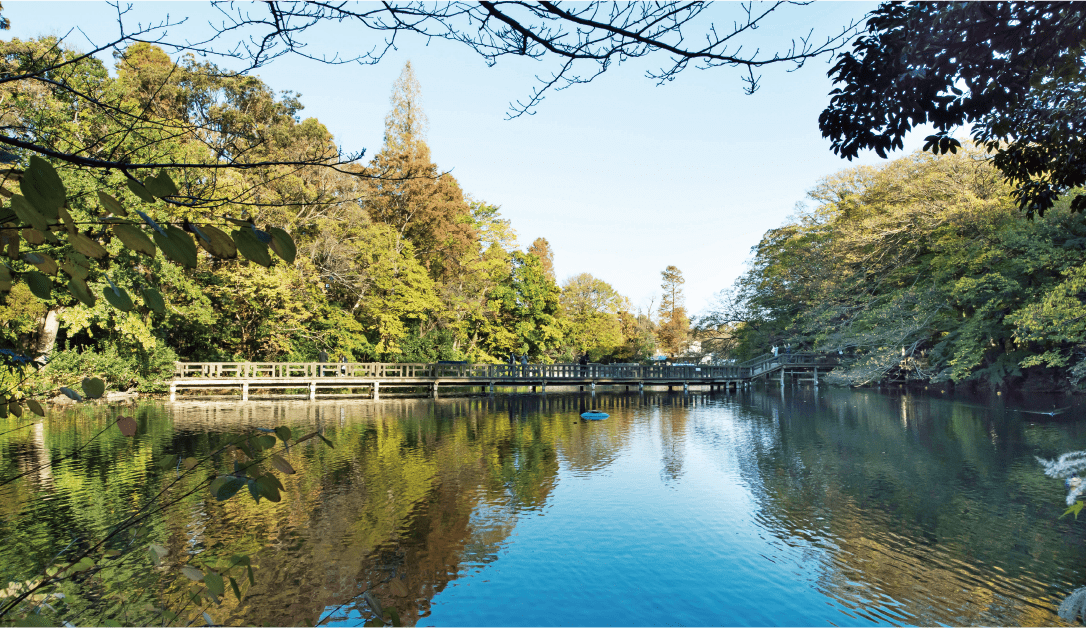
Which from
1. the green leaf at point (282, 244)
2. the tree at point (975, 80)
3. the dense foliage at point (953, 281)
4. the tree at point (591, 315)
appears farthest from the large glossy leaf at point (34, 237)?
the tree at point (591, 315)

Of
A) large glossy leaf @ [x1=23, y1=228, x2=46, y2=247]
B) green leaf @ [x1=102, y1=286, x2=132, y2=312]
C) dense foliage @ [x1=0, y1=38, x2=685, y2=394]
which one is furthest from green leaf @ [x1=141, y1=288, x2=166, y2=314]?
dense foliage @ [x1=0, y1=38, x2=685, y2=394]

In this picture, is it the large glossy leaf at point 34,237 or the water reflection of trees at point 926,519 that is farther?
the water reflection of trees at point 926,519

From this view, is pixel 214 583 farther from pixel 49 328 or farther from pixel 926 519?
pixel 49 328

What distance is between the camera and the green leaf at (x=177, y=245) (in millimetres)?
1209

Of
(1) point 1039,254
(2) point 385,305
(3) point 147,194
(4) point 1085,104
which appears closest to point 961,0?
(4) point 1085,104

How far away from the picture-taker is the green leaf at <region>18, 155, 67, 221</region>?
3.75 ft

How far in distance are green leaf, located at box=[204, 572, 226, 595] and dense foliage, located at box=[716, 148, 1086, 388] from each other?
23.1m

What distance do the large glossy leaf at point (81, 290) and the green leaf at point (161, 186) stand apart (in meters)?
0.27

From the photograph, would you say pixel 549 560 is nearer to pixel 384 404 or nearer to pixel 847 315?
pixel 384 404

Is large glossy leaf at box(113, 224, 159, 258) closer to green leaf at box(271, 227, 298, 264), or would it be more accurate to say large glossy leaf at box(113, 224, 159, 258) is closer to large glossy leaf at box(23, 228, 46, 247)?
green leaf at box(271, 227, 298, 264)

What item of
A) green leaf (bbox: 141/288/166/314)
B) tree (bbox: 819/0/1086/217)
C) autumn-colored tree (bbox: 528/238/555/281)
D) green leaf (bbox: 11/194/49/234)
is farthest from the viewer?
autumn-colored tree (bbox: 528/238/555/281)

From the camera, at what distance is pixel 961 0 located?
508 centimetres

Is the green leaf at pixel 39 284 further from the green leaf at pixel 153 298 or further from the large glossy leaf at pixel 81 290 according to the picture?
the green leaf at pixel 153 298

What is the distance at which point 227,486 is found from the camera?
1.70 m
